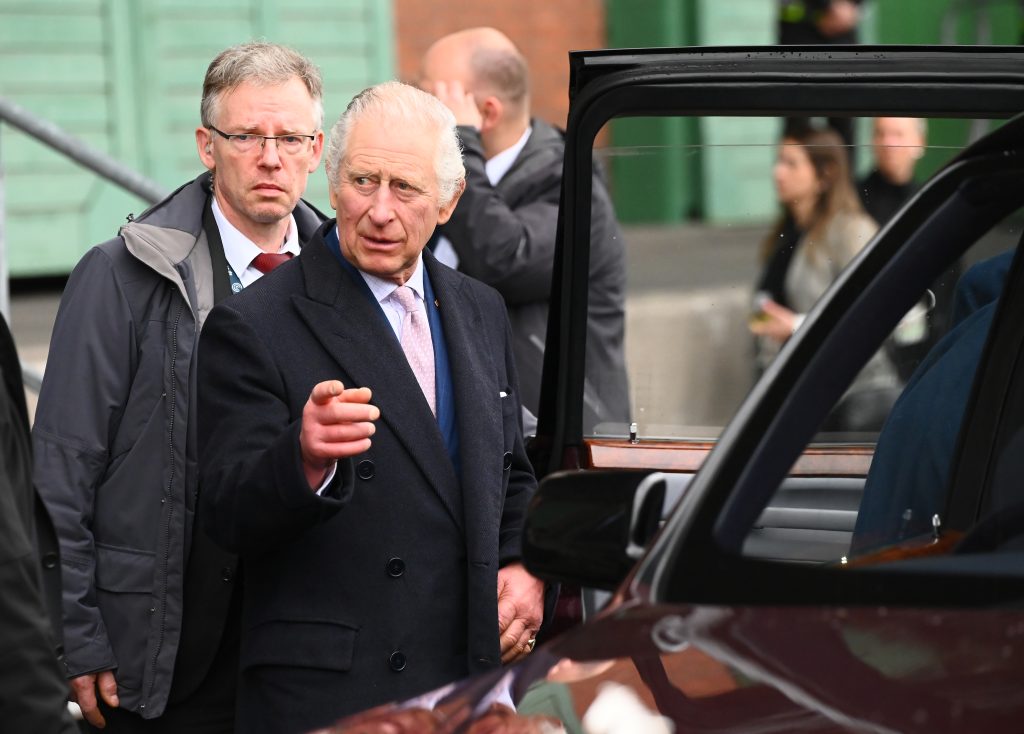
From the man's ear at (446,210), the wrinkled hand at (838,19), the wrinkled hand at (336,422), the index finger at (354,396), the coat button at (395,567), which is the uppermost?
the wrinkled hand at (838,19)

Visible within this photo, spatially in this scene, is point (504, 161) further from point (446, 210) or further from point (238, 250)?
point (446, 210)

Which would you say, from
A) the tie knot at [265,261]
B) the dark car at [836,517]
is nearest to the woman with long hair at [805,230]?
the dark car at [836,517]

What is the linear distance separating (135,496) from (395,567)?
71cm

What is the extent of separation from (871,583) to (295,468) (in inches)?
40.1

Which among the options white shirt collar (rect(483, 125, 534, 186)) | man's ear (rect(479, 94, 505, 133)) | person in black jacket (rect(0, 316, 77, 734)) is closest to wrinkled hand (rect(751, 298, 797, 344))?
white shirt collar (rect(483, 125, 534, 186))

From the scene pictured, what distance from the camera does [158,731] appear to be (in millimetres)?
3441

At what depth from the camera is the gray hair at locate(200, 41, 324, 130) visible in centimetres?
359

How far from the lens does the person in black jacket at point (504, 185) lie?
4766 millimetres

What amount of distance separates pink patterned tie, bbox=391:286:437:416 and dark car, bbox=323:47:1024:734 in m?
0.60

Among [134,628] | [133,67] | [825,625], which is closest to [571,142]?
[134,628]

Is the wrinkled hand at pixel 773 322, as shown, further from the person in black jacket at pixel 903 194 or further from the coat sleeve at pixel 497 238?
the person in black jacket at pixel 903 194

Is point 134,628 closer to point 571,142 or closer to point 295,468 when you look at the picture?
point 295,468

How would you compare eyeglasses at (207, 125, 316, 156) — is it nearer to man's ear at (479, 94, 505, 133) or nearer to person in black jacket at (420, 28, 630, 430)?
person in black jacket at (420, 28, 630, 430)

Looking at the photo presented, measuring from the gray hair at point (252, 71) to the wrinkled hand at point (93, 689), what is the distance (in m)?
1.17
